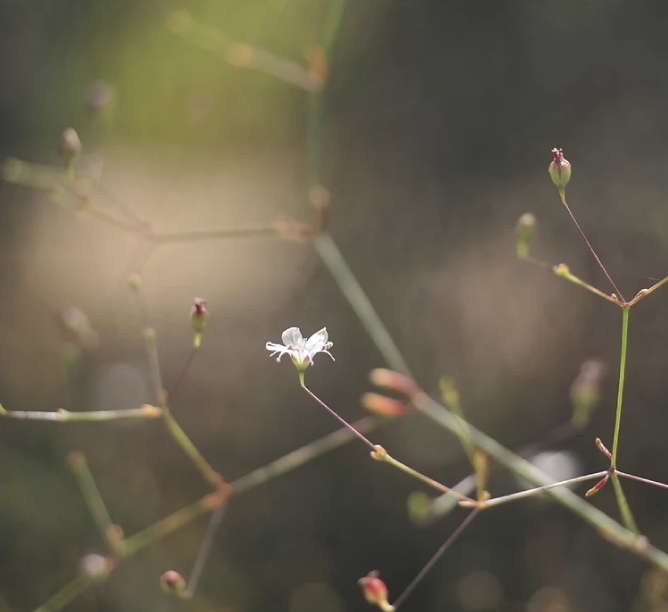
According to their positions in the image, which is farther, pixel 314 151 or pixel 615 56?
pixel 615 56

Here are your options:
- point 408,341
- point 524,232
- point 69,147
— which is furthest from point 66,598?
point 408,341

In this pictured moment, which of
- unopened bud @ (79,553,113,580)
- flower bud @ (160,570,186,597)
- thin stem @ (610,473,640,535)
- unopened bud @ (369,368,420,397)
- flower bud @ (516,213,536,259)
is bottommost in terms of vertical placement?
flower bud @ (160,570,186,597)

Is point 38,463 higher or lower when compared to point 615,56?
lower

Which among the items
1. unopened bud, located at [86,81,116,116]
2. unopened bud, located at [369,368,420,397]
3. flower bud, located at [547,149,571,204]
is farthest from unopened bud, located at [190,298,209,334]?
unopened bud, located at [86,81,116,116]

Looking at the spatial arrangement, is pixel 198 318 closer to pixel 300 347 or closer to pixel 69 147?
pixel 300 347

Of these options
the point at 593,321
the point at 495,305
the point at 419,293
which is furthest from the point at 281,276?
the point at 593,321

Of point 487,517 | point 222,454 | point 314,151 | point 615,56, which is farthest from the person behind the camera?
point 222,454

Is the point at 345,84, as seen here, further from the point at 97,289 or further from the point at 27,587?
the point at 27,587

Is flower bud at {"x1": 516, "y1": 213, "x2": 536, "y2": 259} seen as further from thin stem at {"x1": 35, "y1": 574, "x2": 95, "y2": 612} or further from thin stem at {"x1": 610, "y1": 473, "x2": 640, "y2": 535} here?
Answer: thin stem at {"x1": 35, "y1": 574, "x2": 95, "y2": 612}
